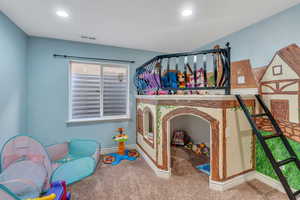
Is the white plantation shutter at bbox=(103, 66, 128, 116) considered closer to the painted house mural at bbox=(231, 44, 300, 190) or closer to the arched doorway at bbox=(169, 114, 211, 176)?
the arched doorway at bbox=(169, 114, 211, 176)

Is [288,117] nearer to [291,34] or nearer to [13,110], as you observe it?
[291,34]

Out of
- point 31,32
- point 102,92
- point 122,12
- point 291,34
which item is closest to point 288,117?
point 291,34

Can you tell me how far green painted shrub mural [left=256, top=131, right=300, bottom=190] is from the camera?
66.9 inches

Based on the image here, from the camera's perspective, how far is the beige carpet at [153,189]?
1.74 meters

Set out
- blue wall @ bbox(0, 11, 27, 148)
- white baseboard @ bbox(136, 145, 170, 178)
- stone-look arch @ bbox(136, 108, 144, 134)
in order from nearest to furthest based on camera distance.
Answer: blue wall @ bbox(0, 11, 27, 148), white baseboard @ bbox(136, 145, 170, 178), stone-look arch @ bbox(136, 108, 144, 134)

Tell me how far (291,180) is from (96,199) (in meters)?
2.63

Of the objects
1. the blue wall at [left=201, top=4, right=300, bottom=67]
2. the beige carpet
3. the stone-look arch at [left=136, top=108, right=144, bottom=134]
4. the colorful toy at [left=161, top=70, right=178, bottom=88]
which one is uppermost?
the blue wall at [left=201, top=4, right=300, bottom=67]

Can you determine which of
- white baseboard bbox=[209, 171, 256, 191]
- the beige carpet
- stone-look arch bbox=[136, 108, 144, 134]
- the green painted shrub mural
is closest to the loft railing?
stone-look arch bbox=[136, 108, 144, 134]

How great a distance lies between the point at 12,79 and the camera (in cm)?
212

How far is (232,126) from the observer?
1894 millimetres

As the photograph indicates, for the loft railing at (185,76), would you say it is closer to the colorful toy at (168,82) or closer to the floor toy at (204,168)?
the colorful toy at (168,82)

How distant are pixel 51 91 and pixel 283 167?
419 cm

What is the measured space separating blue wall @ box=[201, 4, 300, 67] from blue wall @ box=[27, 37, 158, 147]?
110 inches

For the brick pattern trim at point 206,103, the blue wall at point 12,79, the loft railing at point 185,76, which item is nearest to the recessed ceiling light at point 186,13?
the loft railing at point 185,76
